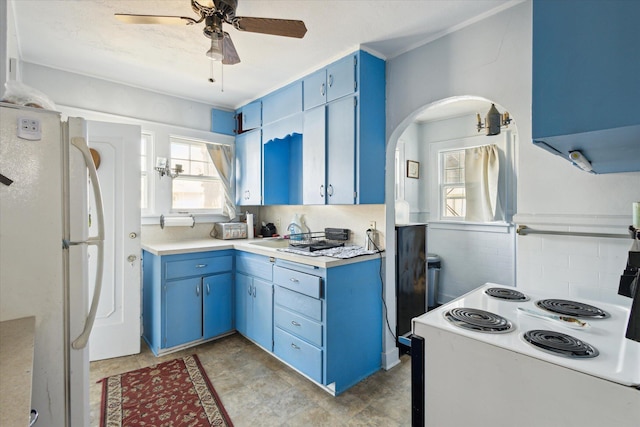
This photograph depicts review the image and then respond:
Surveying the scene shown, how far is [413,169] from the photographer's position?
4340 millimetres

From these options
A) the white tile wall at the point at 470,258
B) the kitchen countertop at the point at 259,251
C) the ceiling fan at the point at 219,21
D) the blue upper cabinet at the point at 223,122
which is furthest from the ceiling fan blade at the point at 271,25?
the white tile wall at the point at 470,258

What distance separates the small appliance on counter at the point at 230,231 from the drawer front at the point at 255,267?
0.45 metres

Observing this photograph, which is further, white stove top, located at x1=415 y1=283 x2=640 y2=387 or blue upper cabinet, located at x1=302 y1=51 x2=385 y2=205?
blue upper cabinet, located at x1=302 y1=51 x2=385 y2=205

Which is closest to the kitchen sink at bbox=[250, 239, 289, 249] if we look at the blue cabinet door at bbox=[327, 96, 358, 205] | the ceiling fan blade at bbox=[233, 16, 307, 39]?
the blue cabinet door at bbox=[327, 96, 358, 205]

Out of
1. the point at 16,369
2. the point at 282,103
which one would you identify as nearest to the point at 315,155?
the point at 282,103

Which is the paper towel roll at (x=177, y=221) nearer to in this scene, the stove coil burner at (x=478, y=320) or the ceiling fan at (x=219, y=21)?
the ceiling fan at (x=219, y=21)

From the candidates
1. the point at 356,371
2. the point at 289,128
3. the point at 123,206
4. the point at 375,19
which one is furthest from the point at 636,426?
the point at 123,206

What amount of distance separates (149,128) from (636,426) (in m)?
3.91

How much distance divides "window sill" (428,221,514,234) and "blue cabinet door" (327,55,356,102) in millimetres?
2501

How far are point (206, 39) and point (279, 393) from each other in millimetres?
2683

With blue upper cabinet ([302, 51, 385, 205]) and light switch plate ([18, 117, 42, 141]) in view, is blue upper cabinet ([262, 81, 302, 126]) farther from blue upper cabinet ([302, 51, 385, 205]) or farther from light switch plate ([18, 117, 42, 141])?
light switch plate ([18, 117, 42, 141])

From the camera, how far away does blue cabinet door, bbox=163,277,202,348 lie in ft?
9.01

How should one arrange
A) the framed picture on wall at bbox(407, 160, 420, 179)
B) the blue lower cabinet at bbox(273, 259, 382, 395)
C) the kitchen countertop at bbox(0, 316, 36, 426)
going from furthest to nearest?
the framed picture on wall at bbox(407, 160, 420, 179) → the blue lower cabinet at bbox(273, 259, 382, 395) → the kitchen countertop at bbox(0, 316, 36, 426)

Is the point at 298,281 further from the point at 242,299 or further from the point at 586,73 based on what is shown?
the point at 586,73
